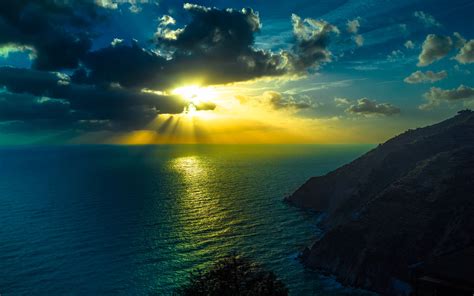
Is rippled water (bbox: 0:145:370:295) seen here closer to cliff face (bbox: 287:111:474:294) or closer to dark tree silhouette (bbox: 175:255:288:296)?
cliff face (bbox: 287:111:474:294)

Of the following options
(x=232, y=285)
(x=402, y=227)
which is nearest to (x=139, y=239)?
(x=232, y=285)

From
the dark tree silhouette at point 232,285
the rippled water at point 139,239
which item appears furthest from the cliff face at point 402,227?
the dark tree silhouette at point 232,285

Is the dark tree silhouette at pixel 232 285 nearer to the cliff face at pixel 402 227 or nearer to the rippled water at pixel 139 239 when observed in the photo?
the rippled water at pixel 139 239

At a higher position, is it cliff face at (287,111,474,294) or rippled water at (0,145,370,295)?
cliff face at (287,111,474,294)

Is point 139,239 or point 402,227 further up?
point 402,227

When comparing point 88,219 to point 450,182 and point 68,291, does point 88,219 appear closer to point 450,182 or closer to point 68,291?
point 68,291

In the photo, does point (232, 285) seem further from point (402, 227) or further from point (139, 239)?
point (139, 239)

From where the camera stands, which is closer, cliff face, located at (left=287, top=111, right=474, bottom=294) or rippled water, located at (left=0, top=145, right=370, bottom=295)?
cliff face, located at (left=287, top=111, right=474, bottom=294)

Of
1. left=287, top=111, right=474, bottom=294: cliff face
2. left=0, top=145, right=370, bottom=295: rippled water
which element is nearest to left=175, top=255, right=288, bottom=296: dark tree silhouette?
left=0, top=145, right=370, bottom=295: rippled water

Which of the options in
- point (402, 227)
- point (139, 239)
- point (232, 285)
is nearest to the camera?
point (232, 285)

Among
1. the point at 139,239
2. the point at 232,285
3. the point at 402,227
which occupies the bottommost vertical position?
the point at 139,239

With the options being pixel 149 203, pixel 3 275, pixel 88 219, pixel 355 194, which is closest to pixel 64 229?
pixel 88 219
